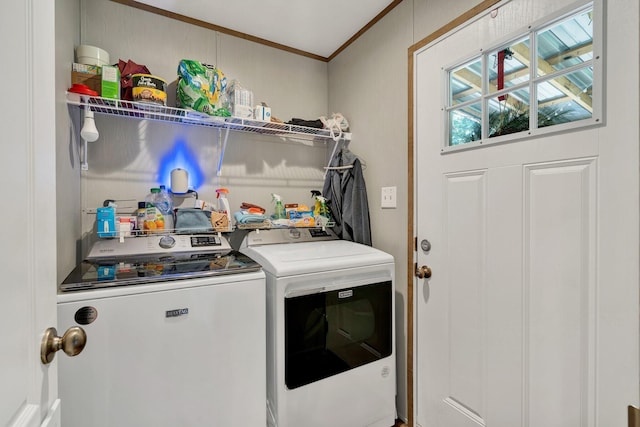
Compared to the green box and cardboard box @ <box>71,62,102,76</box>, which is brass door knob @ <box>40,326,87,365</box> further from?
cardboard box @ <box>71,62,102,76</box>

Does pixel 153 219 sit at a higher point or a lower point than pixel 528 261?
higher

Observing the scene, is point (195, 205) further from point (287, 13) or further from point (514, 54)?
point (514, 54)

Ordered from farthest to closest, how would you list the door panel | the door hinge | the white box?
the white box < the door panel < the door hinge

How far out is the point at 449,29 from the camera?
4.74 feet

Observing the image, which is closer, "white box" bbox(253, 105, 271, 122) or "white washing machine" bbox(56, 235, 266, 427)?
"white washing machine" bbox(56, 235, 266, 427)

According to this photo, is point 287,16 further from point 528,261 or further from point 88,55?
point 528,261

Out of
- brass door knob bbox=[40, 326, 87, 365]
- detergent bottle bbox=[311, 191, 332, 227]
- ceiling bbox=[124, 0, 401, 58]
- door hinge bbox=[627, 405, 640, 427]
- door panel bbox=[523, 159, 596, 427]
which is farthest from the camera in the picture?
Answer: detergent bottle bbox=[311, 191, 332, 227]

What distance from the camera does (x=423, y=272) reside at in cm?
158

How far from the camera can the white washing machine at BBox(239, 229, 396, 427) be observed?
1.39 meters

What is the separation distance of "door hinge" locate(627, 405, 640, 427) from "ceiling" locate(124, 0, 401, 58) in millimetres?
2120

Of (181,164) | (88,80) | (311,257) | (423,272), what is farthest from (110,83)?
(423,272)

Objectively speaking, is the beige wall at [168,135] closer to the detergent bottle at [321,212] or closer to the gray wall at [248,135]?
the gray wall at [248,135]

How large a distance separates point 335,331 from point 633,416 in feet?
3.58

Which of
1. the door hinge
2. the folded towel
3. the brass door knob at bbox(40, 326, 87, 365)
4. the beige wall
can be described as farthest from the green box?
the door hinge
